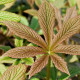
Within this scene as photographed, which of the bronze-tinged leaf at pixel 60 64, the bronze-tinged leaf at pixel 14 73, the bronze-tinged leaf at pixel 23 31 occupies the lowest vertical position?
the bronze-tinged leaf at pixel 14 73

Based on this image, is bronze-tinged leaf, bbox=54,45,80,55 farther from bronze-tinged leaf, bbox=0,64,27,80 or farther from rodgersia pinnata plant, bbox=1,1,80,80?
bronze-tinged leaf, bbox=0,64,27,80

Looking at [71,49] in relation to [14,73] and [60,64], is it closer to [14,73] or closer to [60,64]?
[60,64]

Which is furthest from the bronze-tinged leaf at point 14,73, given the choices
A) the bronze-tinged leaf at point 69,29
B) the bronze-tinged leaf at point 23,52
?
the bronze-tinged leaf at point 69,29

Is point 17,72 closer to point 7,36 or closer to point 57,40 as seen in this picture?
point 57,40

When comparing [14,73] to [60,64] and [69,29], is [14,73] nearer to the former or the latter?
[60,64]

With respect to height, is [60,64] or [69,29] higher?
[69,29]

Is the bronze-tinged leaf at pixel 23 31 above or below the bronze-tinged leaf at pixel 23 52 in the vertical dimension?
above

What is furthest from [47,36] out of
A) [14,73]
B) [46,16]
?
[14,73]

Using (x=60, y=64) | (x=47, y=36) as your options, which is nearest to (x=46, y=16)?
(x=47, y=36)

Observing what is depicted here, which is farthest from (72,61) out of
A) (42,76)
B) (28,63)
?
(28,63)

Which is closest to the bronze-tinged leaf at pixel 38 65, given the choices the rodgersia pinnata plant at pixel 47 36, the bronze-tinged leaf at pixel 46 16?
the rodgersia pinnata plant at pixel 47 36

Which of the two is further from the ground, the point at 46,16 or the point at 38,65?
the point at 46,16

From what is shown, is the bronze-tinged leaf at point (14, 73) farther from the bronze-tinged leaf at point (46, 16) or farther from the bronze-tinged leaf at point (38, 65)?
the bronze-tinged leaf at point (46, 16)
